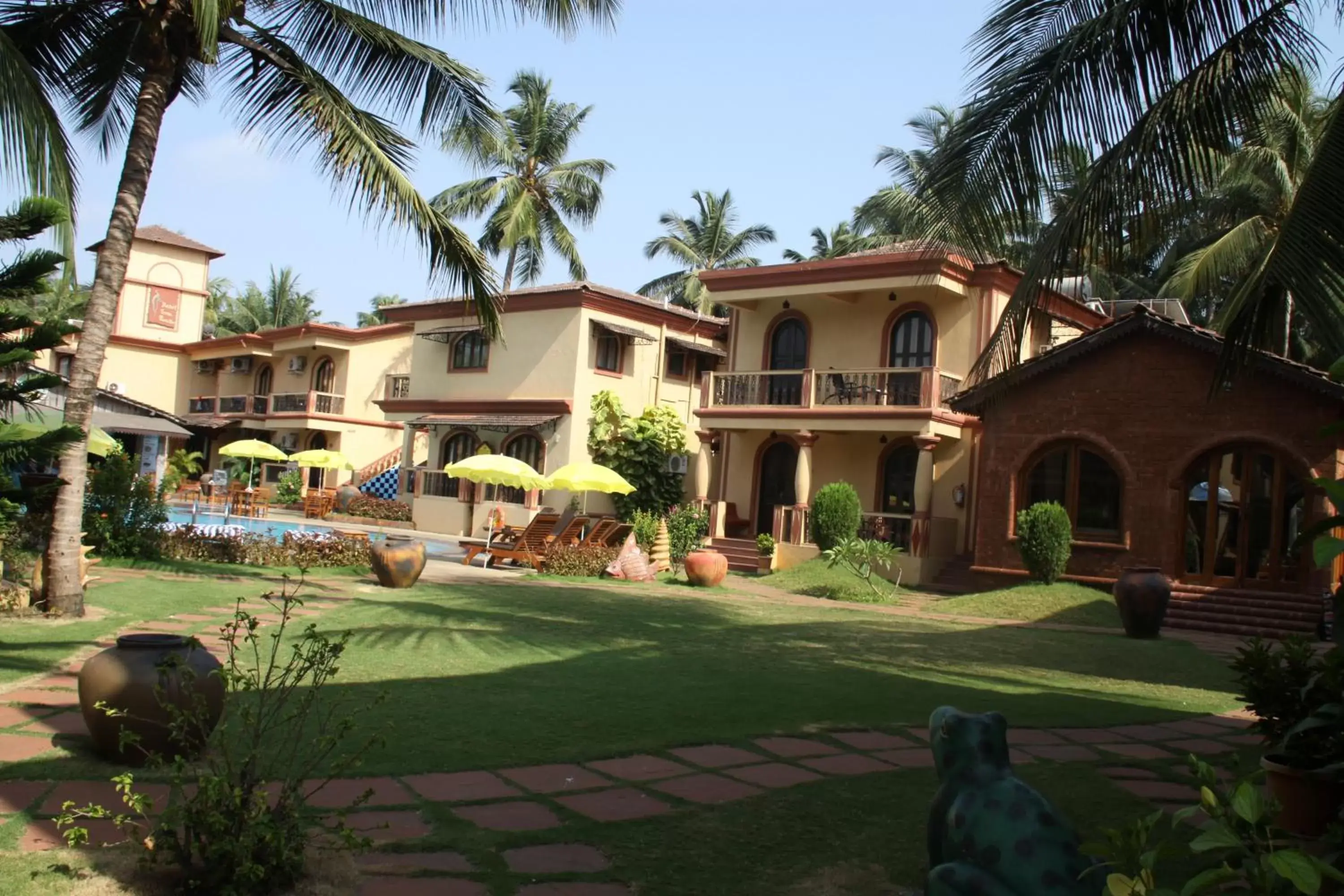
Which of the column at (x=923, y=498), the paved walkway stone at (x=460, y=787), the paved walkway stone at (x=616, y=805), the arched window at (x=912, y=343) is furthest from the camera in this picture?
the arched window at (x=912, y=343)

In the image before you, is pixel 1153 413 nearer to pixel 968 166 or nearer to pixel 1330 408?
pixel 1330 408

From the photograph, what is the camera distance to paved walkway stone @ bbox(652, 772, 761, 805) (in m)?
5.10

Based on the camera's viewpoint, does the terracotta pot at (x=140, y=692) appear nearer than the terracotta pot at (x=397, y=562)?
Yes

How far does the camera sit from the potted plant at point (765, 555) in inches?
845

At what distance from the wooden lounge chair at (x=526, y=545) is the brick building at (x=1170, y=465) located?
23.9 feet

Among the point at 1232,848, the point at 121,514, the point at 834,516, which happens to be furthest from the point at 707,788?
the point at 834,516

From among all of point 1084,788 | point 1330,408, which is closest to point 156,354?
point 1330,408

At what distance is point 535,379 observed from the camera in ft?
89.4

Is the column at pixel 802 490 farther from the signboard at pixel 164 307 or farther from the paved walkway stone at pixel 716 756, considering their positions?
the signboard at pixel 164 307

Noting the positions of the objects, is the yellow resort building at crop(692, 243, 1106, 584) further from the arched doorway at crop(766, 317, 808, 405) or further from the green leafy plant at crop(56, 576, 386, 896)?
the green leafy plant at crop(56, 576, 386, 896)

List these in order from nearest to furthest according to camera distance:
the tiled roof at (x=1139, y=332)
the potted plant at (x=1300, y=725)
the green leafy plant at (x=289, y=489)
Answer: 1. the potted plant at (x=1300, y=725)
2. the tiled roof at (x=1139, y=332)
3. the green leafy plant at (x=289, y=489)

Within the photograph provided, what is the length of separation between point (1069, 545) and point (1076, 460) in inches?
56.2

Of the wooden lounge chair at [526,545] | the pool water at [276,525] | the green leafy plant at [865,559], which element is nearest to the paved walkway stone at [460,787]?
the wooden lounge chair at [526,545]

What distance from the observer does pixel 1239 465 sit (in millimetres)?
17938
